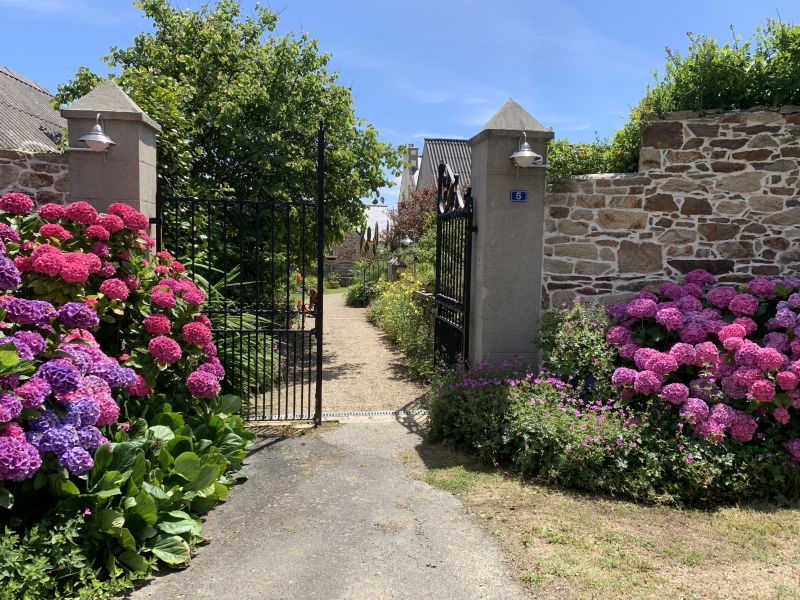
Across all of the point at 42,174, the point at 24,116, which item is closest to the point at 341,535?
the point at 42,174

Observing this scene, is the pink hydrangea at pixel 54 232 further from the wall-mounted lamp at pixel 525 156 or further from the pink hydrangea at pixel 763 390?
the pink hydrangea at pixel 763 390

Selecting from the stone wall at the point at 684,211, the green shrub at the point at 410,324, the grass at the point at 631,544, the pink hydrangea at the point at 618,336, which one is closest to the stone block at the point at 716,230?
the stone wall at the point at 684,211

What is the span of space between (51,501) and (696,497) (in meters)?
4.08

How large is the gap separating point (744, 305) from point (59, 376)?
5.26 metres

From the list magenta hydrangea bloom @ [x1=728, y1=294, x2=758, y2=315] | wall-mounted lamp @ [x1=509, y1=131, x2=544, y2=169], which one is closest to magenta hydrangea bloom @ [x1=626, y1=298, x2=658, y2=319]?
magenta hydrangea bloom @ [x1=728, y1=294, x2=758, y2=315]

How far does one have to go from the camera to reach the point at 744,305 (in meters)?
5.30

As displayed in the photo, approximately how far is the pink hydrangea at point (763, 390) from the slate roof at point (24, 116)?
447 inches

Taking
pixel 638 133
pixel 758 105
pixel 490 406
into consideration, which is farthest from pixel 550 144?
pixel 490 406

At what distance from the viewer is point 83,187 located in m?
5.40

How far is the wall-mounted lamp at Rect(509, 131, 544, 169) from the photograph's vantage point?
5.64 meters

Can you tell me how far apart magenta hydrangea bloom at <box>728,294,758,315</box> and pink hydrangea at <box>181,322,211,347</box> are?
4.48 meters

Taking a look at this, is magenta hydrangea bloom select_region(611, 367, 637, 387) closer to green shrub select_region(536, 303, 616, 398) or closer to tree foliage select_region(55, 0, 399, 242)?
green shrub select_region(536, 303, 616, 398)

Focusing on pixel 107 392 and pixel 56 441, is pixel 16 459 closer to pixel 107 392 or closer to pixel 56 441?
pixel 56 441

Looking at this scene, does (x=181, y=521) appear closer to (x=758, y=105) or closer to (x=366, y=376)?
(x=366, y=376)
